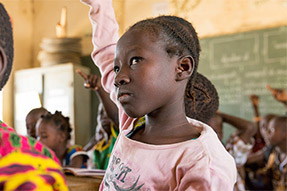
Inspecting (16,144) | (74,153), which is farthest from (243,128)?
(16,144)

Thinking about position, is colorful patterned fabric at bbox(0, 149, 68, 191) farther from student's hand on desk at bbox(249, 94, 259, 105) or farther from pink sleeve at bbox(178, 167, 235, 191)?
student's hand on desk at bbox(249, 94, 259, 105)

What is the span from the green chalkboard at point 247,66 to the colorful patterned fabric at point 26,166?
3.41m

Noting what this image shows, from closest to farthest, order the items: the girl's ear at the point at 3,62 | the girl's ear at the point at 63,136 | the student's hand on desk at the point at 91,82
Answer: the girl's ear at the point at 3,62, the student's hand on desk at the point at 91,82, the girl's ear at the point at 63,136

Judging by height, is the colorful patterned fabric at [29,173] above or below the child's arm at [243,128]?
above

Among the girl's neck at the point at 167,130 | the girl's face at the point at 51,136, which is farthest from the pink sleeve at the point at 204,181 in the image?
the girl's face at the point at 51,136

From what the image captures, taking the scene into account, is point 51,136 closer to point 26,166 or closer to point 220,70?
point 26,166

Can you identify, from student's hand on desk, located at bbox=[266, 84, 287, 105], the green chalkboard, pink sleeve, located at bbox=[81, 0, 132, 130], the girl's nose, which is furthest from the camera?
the green chalkboard

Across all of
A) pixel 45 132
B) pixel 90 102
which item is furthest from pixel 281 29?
pixel 45 132

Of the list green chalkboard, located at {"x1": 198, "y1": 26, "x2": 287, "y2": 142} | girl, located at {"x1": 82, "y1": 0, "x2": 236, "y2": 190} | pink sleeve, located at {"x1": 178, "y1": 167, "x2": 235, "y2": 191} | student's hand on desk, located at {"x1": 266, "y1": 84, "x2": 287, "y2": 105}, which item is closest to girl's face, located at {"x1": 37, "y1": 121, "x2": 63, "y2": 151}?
girl, located at {"x1": 82, "y1": 0, "x2": 236, "y2": 190}

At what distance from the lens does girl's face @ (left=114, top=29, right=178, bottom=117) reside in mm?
753

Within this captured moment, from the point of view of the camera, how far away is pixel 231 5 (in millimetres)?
4035

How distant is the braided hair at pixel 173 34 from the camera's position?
793mm

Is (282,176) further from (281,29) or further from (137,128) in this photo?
(137,128)

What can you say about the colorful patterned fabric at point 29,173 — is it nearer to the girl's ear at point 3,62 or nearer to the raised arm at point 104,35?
the girl's ear at point 3,62
